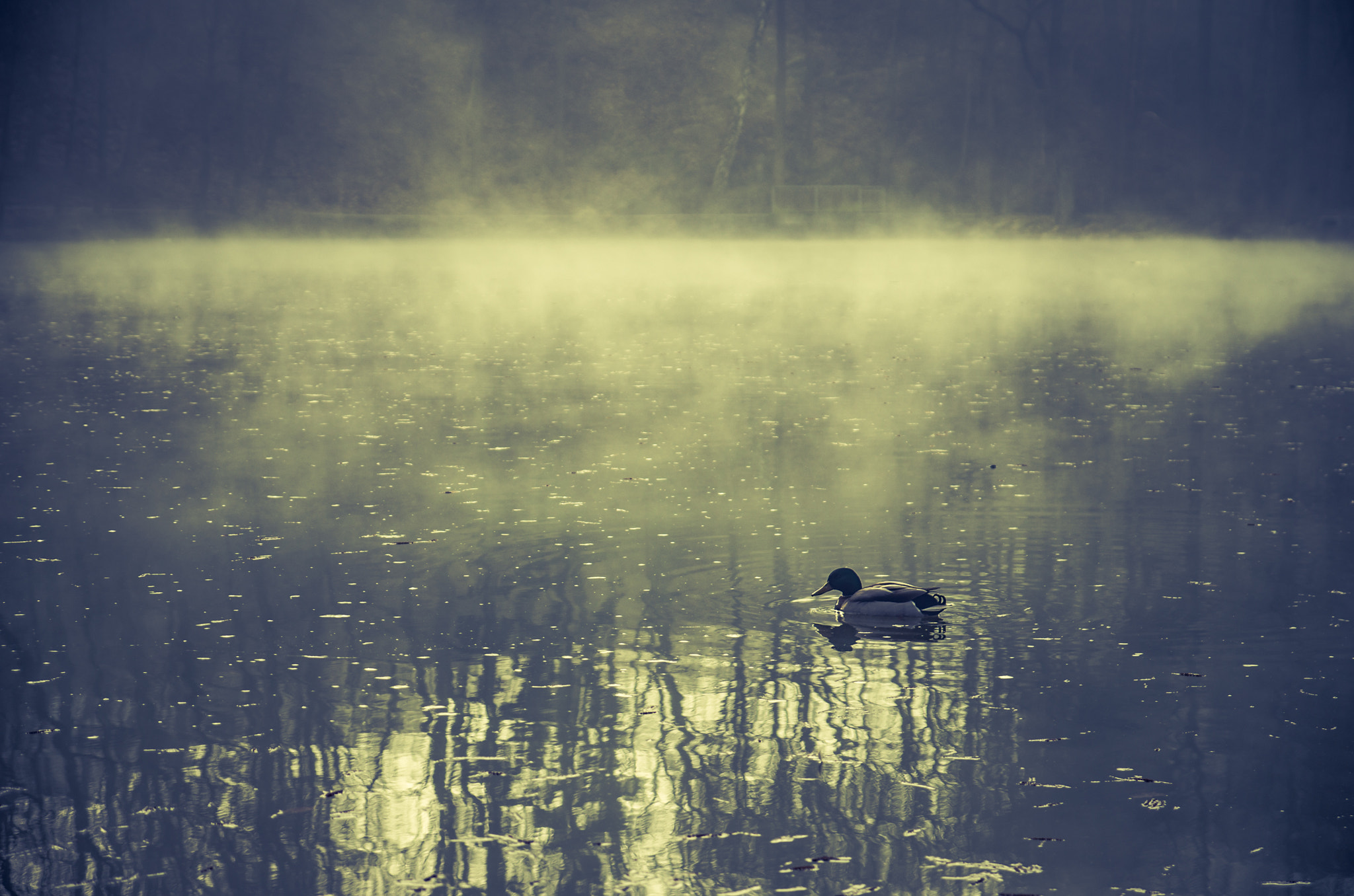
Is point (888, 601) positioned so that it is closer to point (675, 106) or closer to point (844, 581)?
point (844, 581)

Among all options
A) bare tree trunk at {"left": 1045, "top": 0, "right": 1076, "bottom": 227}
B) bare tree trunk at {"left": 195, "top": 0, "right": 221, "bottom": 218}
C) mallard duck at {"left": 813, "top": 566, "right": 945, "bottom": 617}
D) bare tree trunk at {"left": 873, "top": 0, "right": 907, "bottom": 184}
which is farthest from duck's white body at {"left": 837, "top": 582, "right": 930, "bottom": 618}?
bare tree trunk at {"left": 873, "top": 0, "right": 907, "bottom": 184}

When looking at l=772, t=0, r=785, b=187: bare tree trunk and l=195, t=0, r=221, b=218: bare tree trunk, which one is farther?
l=772, t=0, r=785, b=187: bare tree trunk

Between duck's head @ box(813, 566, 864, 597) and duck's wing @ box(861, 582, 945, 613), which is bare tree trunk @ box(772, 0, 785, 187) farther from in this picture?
duck's wing @ box(861, 582, 945, 613)

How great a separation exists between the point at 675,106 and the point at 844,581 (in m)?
63.0

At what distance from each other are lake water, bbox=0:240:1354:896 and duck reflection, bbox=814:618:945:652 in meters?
0.05

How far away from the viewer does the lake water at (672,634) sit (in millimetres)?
5969

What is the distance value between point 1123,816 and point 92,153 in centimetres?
6343

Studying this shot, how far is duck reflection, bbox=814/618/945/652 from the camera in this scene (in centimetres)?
848

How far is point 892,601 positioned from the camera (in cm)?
862

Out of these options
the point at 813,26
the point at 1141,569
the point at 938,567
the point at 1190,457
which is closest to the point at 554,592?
the point at 938,567

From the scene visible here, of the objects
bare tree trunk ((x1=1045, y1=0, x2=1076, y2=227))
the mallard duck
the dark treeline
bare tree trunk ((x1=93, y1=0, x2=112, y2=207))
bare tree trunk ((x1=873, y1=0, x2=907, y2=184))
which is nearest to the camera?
the mallard duck

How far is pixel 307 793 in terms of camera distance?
6414 mm

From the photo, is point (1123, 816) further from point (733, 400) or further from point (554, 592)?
point (733, 400)

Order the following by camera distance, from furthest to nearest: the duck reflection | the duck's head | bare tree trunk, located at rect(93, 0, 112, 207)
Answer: bare tree trunk, located at rect(93, 0, 112, 207) < the duck's head < the duck reflection
